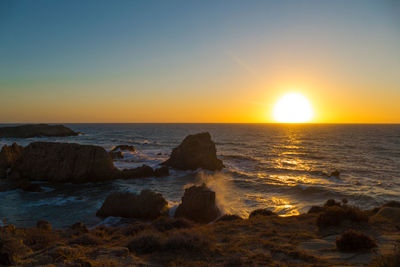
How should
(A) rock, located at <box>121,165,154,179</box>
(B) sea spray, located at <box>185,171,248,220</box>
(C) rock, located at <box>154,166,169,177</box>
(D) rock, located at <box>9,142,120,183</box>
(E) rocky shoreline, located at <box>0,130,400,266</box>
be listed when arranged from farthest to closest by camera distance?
1. (C) rock, located at <box>154,166,169,177</box>
2. (A) rock, located at <box>121,165,154,179</box>
3. (D) rock, located at <box>9,142,120,183</box>
4. (B) sea spray, located at <box>185,171,248,220</box>
5. (E) rocky shoreline, located at <box>0,130,400,266</box>

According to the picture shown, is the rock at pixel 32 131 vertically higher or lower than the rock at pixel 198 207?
higher

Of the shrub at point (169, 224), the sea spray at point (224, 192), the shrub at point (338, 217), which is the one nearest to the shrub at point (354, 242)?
the shrub at point (338, 217)

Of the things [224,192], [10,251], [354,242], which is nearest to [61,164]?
[224,192]

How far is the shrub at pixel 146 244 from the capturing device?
26.3 feet

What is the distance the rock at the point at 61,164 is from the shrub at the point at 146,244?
21.7 metres

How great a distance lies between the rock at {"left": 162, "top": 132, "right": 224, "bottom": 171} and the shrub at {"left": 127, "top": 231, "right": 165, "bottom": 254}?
27.9 meters

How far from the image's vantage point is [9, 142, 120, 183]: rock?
27203 millimetres

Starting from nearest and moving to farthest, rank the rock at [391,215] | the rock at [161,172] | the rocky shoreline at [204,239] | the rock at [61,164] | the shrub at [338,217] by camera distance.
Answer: the rocky shoreline at [204,239] < the shrub at [338,217] < the rock at [391,215] < the rock at [61,164] < the rock at [161,172]

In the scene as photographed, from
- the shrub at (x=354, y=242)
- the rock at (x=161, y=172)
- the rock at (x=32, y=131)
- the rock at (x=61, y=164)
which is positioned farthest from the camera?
the rock at (x=32, y=131)

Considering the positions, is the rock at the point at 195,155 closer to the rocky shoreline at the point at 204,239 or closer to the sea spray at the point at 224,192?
the sea spray at the point at 224,192

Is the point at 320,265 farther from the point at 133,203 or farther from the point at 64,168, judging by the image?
the point at 64,168

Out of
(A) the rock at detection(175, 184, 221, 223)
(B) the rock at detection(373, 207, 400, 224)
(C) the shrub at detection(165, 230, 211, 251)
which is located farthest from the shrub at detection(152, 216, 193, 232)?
(B) the rock at detection(373, 207, 400, 224)

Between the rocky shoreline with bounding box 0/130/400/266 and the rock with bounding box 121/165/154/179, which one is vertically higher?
the rocky shoreline with bounding box 0/130/400/266

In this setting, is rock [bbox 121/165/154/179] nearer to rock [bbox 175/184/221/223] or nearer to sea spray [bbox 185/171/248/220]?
sea spray [bbox 185/171/248/220]
